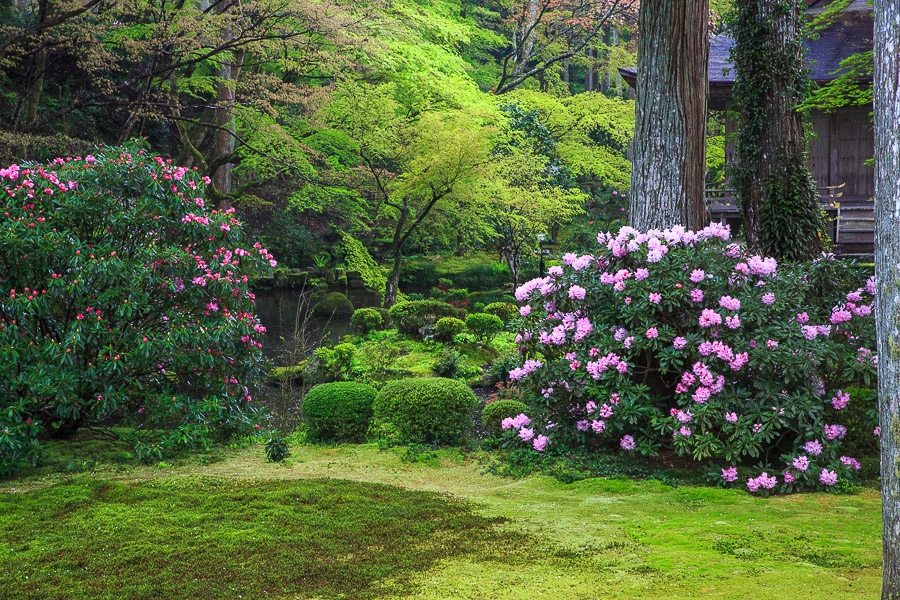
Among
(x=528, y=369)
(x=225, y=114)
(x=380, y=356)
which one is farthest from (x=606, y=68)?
(x=528, y=369)

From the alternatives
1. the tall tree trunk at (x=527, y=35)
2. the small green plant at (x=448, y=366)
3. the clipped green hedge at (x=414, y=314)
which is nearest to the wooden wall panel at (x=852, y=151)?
the clipped green hedge at (x=414, y=314)

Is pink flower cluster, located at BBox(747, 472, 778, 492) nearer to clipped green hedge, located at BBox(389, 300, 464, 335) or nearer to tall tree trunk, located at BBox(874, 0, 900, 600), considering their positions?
tall tree trunk, located at BBox(874, 0, 900, 600)

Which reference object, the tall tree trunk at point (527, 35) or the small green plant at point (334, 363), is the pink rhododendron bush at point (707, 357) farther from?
the tall tree trunk at point (527, 35)

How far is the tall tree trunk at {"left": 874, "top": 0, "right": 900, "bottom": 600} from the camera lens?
2.24 meters

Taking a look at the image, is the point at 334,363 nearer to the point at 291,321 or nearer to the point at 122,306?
the point at 122,306

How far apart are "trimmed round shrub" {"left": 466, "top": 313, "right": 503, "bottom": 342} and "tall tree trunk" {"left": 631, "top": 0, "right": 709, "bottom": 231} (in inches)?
304

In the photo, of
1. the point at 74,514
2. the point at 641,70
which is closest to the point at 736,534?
the point at 74,514

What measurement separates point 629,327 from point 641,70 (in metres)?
2.68

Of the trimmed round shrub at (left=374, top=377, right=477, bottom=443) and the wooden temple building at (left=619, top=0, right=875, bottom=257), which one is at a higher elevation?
the wooden temple building at (left=619, top=0, right=875, bottom=257)

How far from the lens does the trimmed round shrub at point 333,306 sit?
19984 millimetres

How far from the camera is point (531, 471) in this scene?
5.52 metres

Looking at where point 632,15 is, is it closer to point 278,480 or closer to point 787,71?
point 787,71

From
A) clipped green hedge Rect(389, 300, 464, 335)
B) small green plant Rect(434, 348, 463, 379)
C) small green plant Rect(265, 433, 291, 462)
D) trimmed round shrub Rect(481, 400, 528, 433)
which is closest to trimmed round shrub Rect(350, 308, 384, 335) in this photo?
clipped green hedge Rect(389, 300, 464, 335)

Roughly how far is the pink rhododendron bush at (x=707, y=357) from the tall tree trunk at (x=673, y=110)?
795 mm
